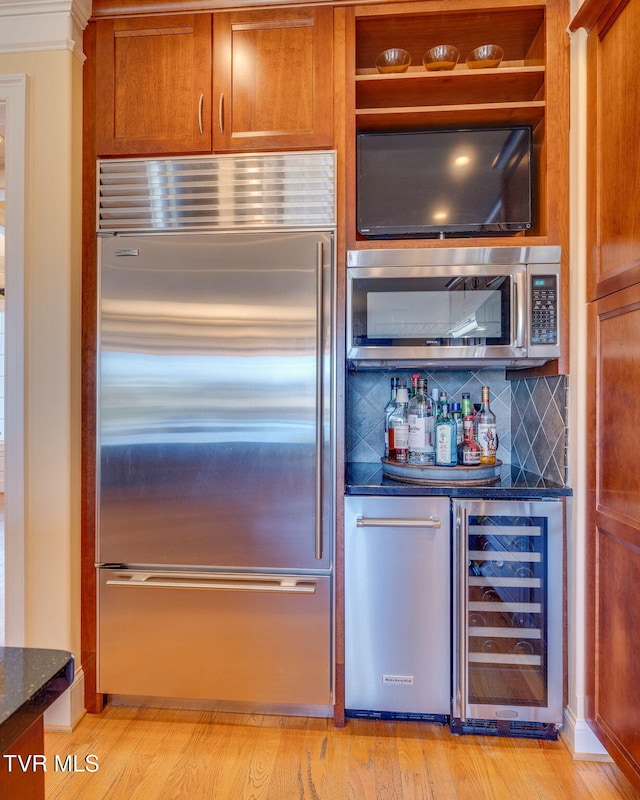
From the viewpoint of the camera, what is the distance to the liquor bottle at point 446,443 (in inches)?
74.9

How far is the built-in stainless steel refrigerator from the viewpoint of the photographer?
5.69ft

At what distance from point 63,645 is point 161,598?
1.27ft

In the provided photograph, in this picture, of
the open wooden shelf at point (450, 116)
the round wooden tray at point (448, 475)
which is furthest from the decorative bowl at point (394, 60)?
the round wooden tray at point (448, 475)

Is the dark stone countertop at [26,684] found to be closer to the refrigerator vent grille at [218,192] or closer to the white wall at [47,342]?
the white wall at [47,342]

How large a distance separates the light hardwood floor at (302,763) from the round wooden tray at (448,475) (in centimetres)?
88

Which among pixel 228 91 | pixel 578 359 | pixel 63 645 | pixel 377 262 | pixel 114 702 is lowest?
pixel 114 702

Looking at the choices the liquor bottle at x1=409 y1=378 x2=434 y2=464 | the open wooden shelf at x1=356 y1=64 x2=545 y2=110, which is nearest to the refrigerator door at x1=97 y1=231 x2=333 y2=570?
the liquor bottle at x1=409 y1=378 x2=434 y2=464

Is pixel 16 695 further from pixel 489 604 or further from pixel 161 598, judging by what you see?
pixel 489 604

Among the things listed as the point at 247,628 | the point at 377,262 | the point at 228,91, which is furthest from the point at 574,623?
the point at 228,91

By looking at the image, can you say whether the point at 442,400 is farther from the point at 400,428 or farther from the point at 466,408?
the point at 400,428

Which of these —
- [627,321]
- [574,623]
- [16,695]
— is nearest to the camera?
[16,695]

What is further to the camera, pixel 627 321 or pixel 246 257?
pixel 246 257

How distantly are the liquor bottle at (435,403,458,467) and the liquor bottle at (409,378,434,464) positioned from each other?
0.05m

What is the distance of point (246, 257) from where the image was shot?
5.75 ft
